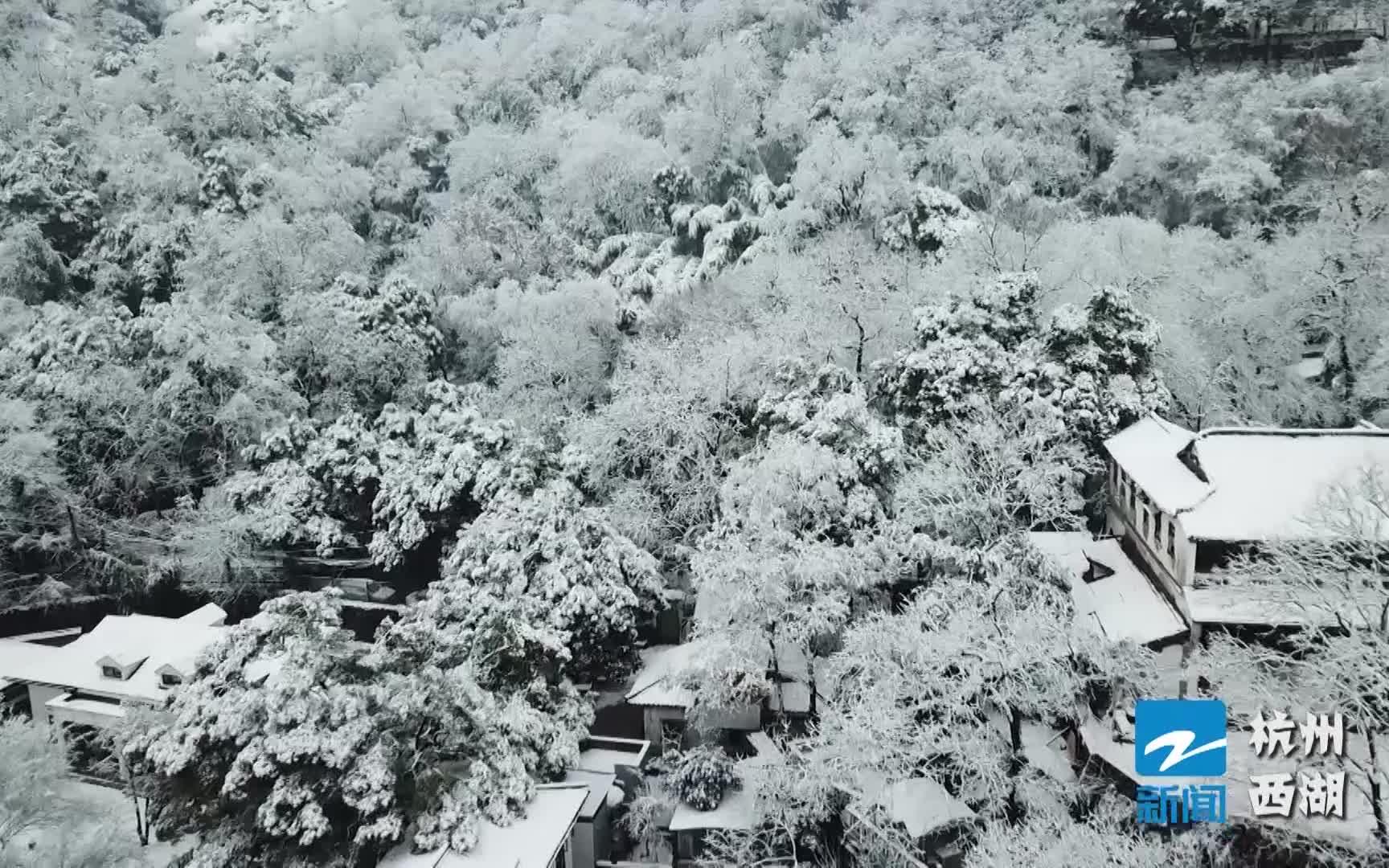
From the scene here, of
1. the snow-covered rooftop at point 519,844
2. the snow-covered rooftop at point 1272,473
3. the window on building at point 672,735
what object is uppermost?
the snow-covered rooftop at point 1272,473

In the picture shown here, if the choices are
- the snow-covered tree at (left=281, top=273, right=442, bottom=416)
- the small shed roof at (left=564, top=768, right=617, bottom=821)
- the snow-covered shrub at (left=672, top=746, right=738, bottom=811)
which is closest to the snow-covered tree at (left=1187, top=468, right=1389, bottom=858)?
the snow-covered shrub at (left=672, top=746, right=738, bottom=811)

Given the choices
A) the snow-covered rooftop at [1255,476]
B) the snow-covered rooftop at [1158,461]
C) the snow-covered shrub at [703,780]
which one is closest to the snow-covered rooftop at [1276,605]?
the snow-covered rooftop at [1255,476]

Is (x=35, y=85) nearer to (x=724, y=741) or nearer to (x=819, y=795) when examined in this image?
(x=724, y=741)

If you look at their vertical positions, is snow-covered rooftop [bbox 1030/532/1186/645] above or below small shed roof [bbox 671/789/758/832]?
above

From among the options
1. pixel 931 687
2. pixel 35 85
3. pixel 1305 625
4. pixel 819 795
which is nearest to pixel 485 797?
pixel 819 795

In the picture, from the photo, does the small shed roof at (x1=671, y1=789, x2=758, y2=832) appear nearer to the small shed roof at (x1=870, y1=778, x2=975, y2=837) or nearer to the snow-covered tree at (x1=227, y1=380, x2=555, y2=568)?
the small shed roof at (x1=870, y1=778, x2=975, y2=837)

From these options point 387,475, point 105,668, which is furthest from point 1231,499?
point 105,668

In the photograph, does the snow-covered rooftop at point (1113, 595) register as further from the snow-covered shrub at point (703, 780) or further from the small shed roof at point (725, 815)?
the snow-covered shrub at point (703, 780)
